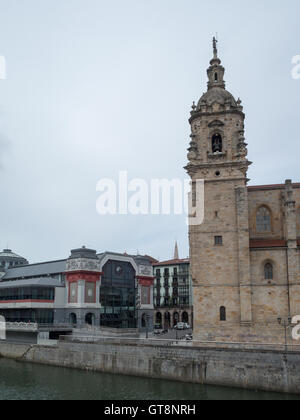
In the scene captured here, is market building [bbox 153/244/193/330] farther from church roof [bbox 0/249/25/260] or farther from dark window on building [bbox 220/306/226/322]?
dark window on building [bbox 220/306/226/322]

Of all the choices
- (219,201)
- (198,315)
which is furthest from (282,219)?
(198,315)

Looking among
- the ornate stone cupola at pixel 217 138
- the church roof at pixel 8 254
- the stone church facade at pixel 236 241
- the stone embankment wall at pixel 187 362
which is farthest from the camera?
the church roof at pixel 8 254

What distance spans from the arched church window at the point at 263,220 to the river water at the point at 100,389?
61.5ft

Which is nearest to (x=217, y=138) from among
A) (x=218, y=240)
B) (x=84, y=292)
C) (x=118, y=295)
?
(x=218, y=240)

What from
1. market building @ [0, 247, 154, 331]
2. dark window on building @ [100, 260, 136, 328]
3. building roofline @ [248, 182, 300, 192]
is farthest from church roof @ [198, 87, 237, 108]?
dark window on building @ [100, 260, 136, 328]

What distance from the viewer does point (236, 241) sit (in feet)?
148

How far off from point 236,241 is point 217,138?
1237cm

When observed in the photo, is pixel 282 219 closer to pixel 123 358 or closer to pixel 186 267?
pixel 123 358

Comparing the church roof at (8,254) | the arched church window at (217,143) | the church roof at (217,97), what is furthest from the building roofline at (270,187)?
the church roof at (8,254)

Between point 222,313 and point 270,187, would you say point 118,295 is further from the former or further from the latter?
point 270,187

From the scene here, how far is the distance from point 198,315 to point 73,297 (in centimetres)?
3164

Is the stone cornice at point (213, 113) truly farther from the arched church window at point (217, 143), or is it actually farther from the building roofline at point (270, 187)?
the building roofline at point (270, 187)

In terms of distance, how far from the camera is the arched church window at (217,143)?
160 ft

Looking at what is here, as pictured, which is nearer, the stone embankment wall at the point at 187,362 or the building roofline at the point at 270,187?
the stone embankment wall at the point at 187,362
